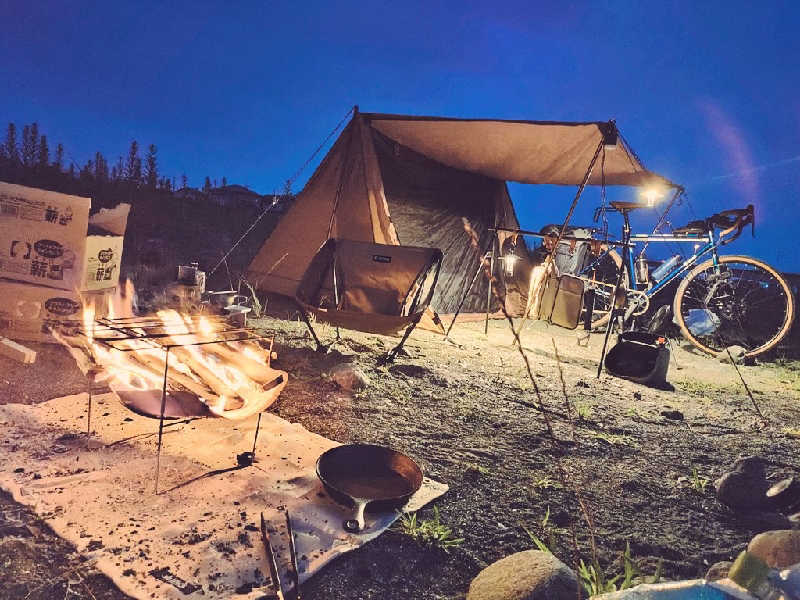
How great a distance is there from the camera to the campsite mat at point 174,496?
5.08 ft

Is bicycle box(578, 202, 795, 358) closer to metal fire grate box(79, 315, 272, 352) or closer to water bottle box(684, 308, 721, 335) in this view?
water bottle box(684, 308, 721, 335)

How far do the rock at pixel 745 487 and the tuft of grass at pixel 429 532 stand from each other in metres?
1.36

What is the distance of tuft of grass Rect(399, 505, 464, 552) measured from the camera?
70.6 inches

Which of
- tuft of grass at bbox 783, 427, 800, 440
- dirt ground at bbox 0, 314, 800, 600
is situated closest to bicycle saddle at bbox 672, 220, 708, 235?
dirt ground at bbox 0, 314, 800, 600

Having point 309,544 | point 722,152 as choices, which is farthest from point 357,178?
point 722,152

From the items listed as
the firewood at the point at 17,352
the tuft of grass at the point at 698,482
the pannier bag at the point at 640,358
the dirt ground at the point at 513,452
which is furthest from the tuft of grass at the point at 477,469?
the firewood at the point at 17,352

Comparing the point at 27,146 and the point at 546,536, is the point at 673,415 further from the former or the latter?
the point at 27,146

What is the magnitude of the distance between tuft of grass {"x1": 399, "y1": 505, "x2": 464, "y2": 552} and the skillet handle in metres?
0.17

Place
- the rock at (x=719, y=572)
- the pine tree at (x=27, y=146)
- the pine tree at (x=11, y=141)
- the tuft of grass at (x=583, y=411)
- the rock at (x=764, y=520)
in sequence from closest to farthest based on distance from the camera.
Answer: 1. the rock at (x=719, y=572)
2. the rock at (x=764, y=520)
3. the tuft of grass at (x=583, y=411)
4. the pine tree at (x=11, y=141)
5. the pine tree at (x=27, y=146)

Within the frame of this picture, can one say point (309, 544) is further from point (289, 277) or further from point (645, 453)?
point (289, 277)

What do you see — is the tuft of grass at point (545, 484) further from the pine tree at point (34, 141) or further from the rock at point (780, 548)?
the pine tree at point (34, 141)

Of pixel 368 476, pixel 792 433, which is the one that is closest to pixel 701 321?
pixel 792 433

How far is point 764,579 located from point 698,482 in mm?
1378

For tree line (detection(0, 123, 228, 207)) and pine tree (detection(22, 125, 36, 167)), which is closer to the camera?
tree line (detection(0, 123, 228, 207))
